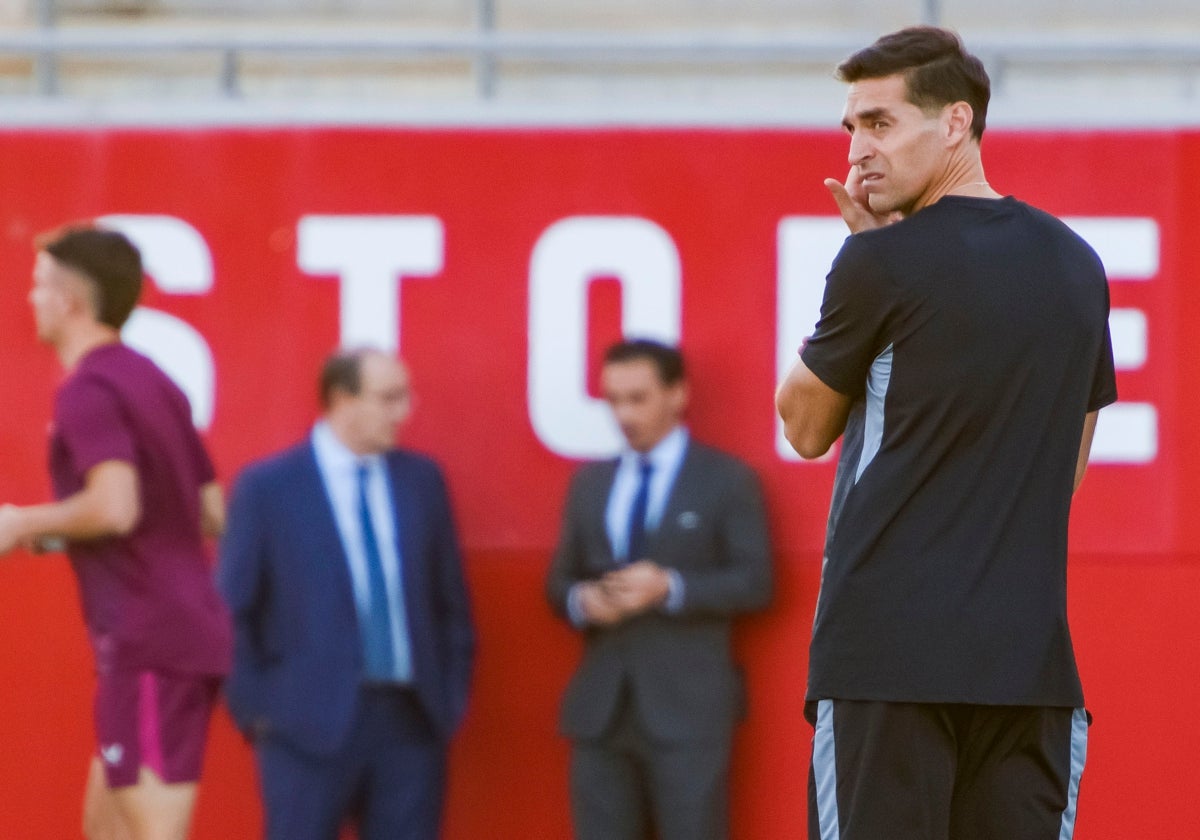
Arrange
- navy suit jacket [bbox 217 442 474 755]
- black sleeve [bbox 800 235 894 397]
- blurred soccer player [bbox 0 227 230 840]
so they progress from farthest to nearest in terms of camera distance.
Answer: navy suit jacket [bbox 217 442 474 755]
blurred soccer player [bbox 0 227 230 840]
black sleeve [bbox 800 235 894 397]

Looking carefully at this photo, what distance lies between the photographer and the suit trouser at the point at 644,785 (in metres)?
4.79

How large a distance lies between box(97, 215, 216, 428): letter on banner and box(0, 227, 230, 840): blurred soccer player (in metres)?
1.10

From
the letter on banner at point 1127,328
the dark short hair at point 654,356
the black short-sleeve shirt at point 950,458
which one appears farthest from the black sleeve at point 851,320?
the letter on banner at point 1127,328

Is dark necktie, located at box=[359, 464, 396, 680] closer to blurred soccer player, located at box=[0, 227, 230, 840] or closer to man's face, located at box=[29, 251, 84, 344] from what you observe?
blurred soccer player, located at box=[0, 227, 230, 840]

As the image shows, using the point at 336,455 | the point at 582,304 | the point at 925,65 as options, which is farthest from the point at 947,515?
the point at 582,304

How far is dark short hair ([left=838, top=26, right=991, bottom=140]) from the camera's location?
248 cm

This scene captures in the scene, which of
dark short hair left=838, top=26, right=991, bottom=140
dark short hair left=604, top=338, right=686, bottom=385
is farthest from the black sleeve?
dark short hair left=604, top=338, right=686, bottom=385

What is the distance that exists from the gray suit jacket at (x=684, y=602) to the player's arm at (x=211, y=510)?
104 centimetres

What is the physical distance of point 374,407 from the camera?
191 inches

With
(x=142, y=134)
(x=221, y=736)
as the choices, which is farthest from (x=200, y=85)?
(x=221, y=736)

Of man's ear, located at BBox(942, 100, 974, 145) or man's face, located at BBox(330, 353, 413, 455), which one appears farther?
man's face, located at BBox(330, 353, 413, 455)

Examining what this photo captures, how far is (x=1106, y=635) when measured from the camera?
511 centimetres

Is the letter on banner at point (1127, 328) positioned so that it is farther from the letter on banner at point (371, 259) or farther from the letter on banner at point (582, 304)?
the letter on banner at point (371, 259)

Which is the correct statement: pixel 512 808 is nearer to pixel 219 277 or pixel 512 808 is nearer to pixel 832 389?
pixel 219 277
